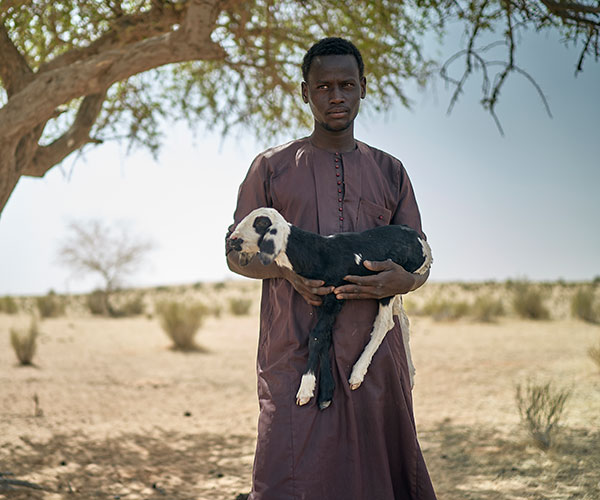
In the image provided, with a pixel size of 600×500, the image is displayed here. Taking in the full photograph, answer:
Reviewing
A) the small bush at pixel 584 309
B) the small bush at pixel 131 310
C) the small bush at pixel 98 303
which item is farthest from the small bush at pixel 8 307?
the small bush at pixel 584 309

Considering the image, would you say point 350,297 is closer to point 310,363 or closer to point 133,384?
point 310,363

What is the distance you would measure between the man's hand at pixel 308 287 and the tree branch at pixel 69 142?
14.7ft

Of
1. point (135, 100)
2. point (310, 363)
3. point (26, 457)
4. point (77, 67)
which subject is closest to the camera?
point (310, 363)

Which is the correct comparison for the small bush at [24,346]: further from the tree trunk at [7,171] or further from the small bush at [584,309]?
the small bush at [584,309]

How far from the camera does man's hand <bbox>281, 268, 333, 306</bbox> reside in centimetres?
274

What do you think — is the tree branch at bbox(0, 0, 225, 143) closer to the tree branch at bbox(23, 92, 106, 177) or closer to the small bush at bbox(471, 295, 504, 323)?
the tree branch at bbox(23, 92, 106, 177)

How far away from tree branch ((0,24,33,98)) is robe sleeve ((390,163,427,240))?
4250 mm

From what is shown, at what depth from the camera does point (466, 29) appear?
548cm

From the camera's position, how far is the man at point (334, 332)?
112 inches

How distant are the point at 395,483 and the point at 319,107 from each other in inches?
79.8

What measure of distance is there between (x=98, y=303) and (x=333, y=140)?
2344 cm

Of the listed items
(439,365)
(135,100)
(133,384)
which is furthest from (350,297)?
(439,365)

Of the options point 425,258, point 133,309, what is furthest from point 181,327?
point 425,258

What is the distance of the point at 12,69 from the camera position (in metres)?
5.80
